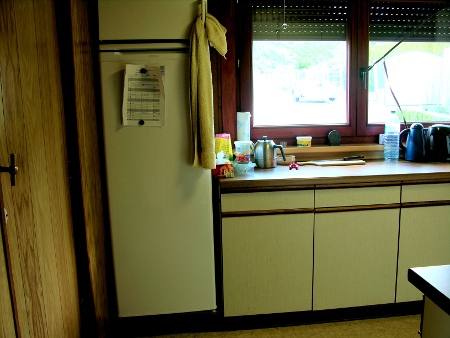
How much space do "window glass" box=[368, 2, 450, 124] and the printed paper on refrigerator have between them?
64.9 inches

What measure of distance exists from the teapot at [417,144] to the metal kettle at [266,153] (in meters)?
0.91

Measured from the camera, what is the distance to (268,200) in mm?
2135

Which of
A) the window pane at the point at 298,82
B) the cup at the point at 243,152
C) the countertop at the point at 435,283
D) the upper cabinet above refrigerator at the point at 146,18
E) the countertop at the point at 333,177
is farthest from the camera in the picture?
the window pane at the point at 298,82

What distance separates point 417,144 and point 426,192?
50cm

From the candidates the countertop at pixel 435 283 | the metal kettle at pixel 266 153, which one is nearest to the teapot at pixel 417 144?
the metal kettle at pixel 266 153

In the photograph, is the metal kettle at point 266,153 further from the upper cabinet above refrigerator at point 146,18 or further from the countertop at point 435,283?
the countertop at point 435,283

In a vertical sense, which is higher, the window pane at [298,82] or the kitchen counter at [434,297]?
the window pane at [298,82]

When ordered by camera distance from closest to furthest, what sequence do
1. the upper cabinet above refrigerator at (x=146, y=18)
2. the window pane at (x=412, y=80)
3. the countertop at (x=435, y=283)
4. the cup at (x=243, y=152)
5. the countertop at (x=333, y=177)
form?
the countertop at (x=435, y=283), the upper cabinet above refrigerator at (x=146, y=18), the countertop at (x=333, y=177), the cup at (x=243, y=152), the window pane at (x=412, y=80)

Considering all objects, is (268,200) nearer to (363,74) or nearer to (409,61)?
(363,74)

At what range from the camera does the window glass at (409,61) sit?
9.19 feet

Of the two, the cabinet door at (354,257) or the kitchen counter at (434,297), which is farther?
the cabinet door at (354,257)

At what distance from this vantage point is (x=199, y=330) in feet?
7.36

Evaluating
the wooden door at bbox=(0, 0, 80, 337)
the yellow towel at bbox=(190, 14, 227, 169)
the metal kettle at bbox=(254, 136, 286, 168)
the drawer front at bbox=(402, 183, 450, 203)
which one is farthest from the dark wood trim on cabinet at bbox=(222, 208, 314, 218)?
the wooden door at bbox=(0, 0, 80, 337)

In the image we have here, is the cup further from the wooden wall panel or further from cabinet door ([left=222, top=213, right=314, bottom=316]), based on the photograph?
the wooden wall panel
